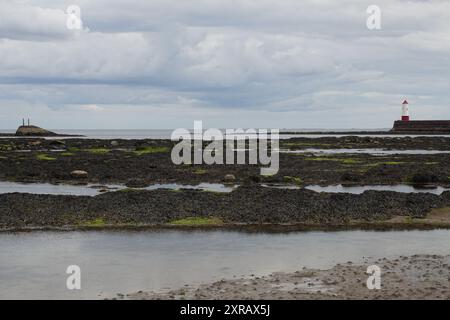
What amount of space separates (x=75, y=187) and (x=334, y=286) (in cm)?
2986

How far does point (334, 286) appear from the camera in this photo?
16250 millimetres

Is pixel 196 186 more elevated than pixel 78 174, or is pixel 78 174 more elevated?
pixel 78 174

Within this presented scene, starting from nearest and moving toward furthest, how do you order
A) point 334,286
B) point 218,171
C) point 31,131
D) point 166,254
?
1. point 334,286
2. point 166,254
3. point 218,171
4. point 31,131

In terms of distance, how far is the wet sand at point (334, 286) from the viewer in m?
15.1

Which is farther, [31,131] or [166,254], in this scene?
[31,131]

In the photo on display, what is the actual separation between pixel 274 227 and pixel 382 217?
5.88 metres

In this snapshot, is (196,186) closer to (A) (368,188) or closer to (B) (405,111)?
(A) (368,188)

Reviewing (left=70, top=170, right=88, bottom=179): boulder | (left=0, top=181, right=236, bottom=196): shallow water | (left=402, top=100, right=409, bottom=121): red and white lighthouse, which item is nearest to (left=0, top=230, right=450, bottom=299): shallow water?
(left=0, top=181, right=236, bottom=196): shallow water

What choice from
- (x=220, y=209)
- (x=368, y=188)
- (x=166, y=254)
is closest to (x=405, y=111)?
(x=368, y=188)

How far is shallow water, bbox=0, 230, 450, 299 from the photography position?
16828mm

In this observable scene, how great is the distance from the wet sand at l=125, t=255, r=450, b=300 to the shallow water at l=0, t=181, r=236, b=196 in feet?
71.4

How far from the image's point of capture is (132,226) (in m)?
26.6
